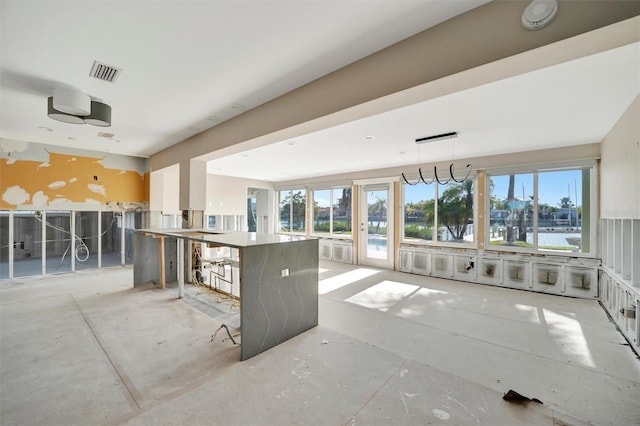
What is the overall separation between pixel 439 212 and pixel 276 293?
16.2 feet

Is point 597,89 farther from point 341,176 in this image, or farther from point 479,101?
point 341,176

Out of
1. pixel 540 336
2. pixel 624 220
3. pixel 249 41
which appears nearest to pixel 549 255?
pixel 624 220

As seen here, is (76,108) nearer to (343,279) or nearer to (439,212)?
(343,279)

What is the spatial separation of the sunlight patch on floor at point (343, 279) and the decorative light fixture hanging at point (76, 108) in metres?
4.11

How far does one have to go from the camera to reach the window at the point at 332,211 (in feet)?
26.7

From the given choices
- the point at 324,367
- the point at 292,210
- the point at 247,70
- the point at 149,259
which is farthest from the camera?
the point at 292,210

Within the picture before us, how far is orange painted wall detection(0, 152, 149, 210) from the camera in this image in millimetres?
5066

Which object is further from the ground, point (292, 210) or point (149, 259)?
point (292, 210)

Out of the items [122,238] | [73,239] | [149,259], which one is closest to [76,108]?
[149,259]

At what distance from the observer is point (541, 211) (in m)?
5.10

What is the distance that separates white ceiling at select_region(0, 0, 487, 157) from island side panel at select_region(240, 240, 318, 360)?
1.74 m

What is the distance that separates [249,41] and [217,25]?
0.82 feet

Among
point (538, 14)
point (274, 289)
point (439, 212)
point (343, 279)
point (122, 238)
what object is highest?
point (538, 14)

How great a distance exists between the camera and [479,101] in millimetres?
2934
